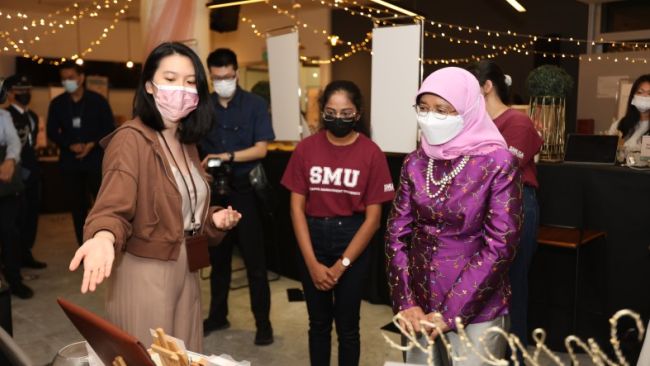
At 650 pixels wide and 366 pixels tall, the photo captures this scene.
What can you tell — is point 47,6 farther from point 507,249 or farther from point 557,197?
point 507,249

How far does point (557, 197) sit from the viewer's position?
3453 mm

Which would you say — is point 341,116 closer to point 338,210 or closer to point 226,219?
point 338,210

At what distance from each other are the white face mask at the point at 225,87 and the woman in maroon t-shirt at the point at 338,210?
3.17 ft

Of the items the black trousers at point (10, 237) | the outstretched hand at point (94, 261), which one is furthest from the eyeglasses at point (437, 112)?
the black trousers at point (10, 237)

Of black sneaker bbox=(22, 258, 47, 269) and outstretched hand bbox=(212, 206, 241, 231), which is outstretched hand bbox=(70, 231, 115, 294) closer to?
outstretched hand bbox=(212, 206, 241, 231)

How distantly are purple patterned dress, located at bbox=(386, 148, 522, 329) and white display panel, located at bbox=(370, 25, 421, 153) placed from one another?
1.91 m

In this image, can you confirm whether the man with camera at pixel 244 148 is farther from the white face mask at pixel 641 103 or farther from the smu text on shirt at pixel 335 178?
the white face mask at pixel 641 103

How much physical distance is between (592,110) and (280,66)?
3.97m

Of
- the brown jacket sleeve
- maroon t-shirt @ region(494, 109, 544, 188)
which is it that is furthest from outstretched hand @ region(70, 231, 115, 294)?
maroon t-shirt @ region(494, 109, 544, 188)

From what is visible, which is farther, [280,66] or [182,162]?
[280,66]

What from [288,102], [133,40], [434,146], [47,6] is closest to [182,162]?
[434,146]

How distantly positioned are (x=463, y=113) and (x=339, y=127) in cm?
80

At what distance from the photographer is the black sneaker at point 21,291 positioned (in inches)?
171

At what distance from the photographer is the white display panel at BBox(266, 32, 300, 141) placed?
4617mm
